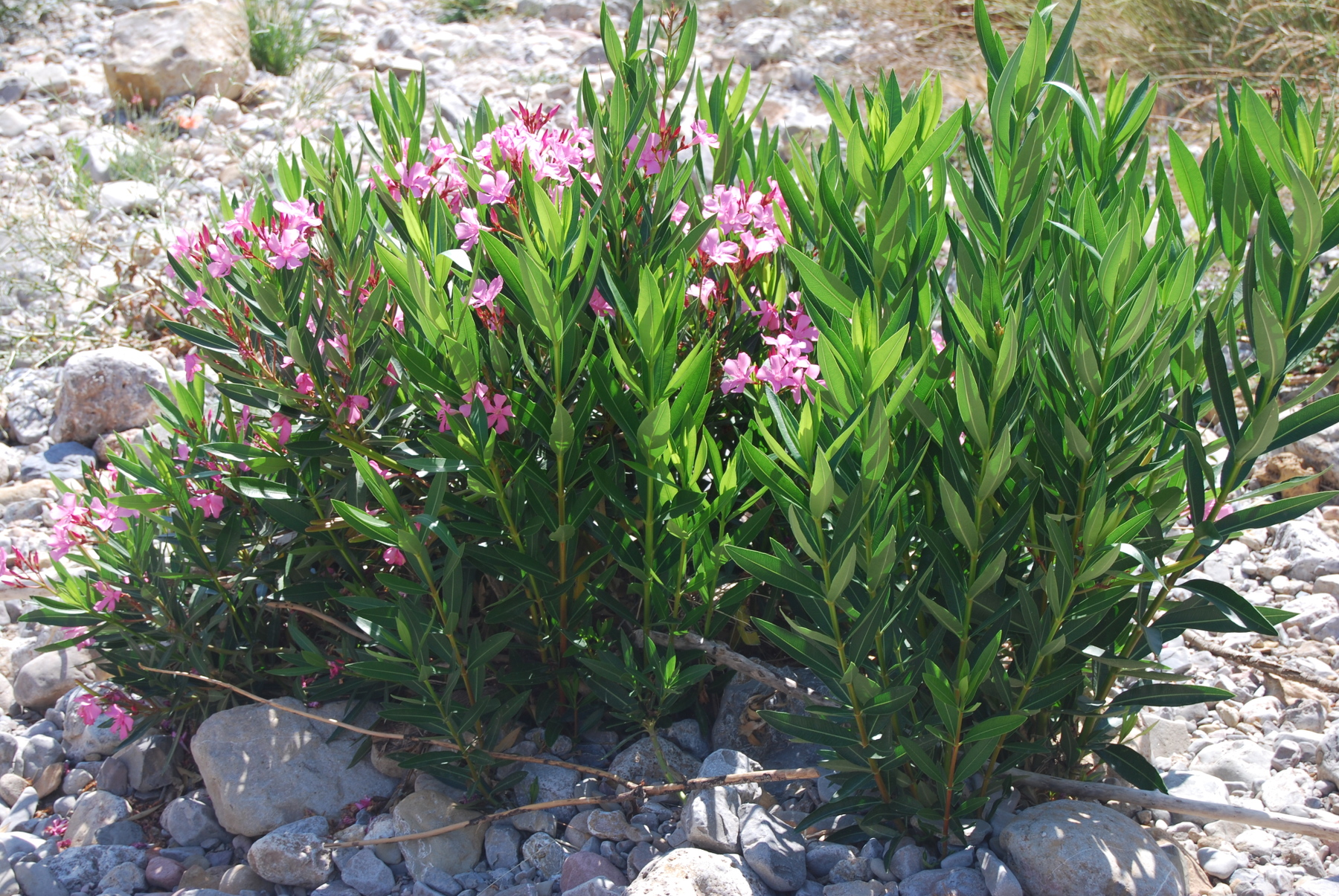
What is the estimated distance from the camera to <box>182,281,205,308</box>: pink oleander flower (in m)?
1.77

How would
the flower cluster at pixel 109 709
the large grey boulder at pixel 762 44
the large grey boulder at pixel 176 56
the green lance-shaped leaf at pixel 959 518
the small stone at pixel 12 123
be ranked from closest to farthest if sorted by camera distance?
the green lance-shaped leaf at pixel 959 518 < the flower cluster at pixel 109 709 < the small stone at pixel 12 123 < the large grey boulder at pixel 176 56 < the large grey boulder at pixel 762 44

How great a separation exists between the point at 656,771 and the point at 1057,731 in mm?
698

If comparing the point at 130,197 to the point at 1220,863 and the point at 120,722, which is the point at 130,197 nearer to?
the point at 120,722

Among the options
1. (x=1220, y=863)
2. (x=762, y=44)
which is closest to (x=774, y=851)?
(x=1220, y=863)

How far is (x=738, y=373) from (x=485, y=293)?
1.38 feet

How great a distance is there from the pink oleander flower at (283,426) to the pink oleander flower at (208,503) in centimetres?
24

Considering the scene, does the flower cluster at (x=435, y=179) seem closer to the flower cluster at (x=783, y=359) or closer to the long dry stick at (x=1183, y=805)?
the flower cluster at (x=783, y=359)

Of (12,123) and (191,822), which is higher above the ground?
(12,123)

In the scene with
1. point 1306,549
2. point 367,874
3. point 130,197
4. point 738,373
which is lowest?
point 367,874

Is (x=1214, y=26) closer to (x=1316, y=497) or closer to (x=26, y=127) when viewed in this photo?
(x=1316, y=497)

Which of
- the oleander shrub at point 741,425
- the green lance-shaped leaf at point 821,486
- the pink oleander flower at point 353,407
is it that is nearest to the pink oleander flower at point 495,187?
the oleander shrub at point 741,425

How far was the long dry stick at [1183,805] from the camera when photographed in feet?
4.95

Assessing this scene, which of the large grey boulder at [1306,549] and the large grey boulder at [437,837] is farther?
the large grey boulder at [1306,549]

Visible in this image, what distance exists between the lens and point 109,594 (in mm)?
2027
